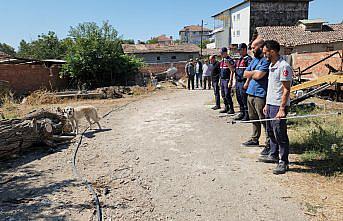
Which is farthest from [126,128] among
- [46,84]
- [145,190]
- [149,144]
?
[46,84]

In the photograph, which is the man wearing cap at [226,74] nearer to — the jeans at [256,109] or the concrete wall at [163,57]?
the jeans at [256,109]

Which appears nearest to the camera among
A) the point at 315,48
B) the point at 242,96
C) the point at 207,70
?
the point at 242,96

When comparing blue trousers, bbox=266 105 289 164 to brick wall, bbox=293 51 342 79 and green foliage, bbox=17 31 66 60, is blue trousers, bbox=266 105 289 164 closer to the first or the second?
brick wall, bbox=293 51 342 79

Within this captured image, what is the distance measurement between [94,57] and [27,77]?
393 centimetres

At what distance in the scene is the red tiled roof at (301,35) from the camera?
25.0 metres

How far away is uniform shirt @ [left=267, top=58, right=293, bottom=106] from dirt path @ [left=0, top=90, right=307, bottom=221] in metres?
1.06

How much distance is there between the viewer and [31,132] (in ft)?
19.4

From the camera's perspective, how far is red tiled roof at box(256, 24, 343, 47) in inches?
984

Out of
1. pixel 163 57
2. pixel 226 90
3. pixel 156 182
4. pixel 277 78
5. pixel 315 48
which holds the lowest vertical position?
pixel 156 182

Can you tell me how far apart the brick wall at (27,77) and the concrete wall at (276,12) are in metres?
32.5

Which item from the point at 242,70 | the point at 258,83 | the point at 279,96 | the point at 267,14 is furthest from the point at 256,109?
the point at 267,14

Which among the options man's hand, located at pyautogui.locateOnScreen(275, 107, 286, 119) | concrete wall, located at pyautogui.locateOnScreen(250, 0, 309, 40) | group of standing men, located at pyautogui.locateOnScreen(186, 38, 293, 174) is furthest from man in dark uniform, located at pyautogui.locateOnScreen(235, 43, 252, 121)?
concrete wall, located at pyautogui.locateOnScreen(250, 0, 309, 40)

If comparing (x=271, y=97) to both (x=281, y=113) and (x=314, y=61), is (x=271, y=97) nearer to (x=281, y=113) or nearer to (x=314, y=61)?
(x=281, y=113)

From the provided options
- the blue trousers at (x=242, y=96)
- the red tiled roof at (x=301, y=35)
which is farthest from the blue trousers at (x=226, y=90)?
the red tiled roof at (x=301, y=35)
